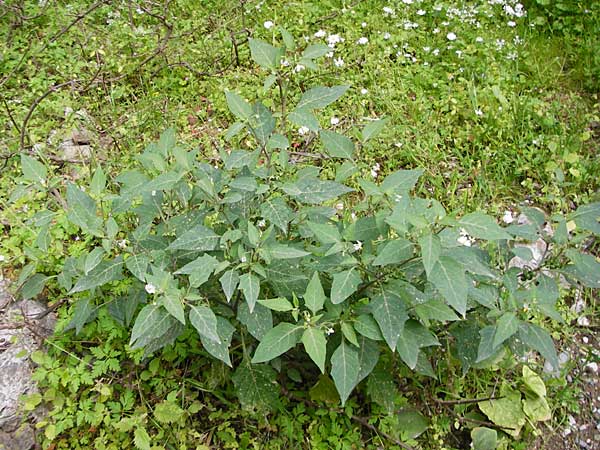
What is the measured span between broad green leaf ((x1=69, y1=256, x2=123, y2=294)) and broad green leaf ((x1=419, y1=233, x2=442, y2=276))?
108 cm

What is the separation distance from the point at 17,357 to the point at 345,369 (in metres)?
1.53

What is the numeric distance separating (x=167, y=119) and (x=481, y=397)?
8.22 ft

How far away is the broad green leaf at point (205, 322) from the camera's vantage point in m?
1.79

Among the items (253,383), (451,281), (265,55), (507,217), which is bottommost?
(507,217)

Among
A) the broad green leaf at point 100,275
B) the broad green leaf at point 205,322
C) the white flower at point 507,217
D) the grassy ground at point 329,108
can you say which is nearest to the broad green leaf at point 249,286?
the broad green leaf at point 205,322

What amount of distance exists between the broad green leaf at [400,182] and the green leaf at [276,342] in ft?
1.89

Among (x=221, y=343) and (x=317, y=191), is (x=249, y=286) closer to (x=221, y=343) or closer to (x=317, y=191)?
(x=221, y=343)

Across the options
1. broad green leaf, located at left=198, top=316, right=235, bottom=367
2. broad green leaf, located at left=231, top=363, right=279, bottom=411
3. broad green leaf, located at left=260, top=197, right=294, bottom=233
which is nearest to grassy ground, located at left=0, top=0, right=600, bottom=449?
broad green leaf, located at left=231, top=363, right=279, bottom=411

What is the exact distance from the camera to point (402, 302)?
6.03 ft

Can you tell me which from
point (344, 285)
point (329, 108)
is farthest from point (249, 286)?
point (329, 108)

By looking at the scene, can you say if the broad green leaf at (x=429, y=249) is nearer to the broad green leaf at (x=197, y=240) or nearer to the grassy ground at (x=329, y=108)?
the broad green leaf at (x=197, y=240)

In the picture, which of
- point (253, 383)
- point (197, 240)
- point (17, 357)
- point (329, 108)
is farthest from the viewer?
point (329, 108)

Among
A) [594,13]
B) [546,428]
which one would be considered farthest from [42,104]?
[594,13]

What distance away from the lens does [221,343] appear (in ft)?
6.32
